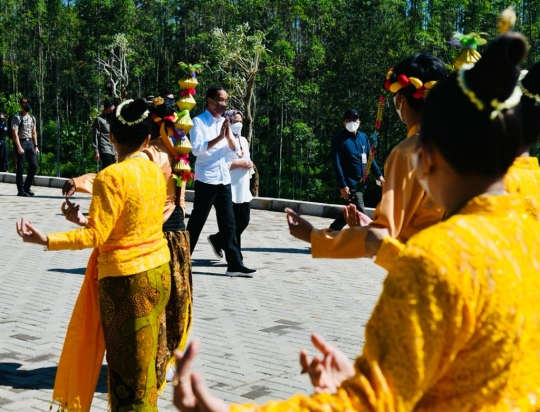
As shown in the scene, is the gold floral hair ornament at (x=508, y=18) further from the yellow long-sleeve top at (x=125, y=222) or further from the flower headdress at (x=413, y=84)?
the yellow long-sleeve top at (x=125, y=222)

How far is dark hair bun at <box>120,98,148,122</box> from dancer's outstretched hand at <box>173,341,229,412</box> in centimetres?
278

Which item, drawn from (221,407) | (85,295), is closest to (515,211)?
(221,407)

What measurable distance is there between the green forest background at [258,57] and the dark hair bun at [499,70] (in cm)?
2232

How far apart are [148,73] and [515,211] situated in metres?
41.5

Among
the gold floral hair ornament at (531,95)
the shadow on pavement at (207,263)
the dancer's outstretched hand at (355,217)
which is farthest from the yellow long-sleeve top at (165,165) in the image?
the shadow on pavement at (207,263)

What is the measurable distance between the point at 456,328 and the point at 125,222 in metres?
2.74

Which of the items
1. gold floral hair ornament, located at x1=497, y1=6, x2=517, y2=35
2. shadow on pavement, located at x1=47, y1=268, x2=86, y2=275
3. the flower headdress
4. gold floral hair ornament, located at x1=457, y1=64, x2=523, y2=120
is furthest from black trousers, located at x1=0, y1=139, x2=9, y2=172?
gold floral hair ornament, located at x1=457, y1=64, x2=523, y2=120

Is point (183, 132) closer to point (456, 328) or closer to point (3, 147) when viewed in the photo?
point (456, 328)

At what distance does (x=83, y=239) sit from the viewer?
3818mm

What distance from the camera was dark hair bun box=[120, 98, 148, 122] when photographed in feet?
14.0

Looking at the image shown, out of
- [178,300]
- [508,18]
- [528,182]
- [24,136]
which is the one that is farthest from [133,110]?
[24,136]

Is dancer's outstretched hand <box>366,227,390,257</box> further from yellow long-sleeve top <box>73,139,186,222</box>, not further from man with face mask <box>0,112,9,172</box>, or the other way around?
man with face mask <box>0,112,9,172</box>

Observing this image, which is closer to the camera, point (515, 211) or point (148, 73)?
point (515, 211)

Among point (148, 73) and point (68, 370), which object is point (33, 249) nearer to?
point (68, 370)
